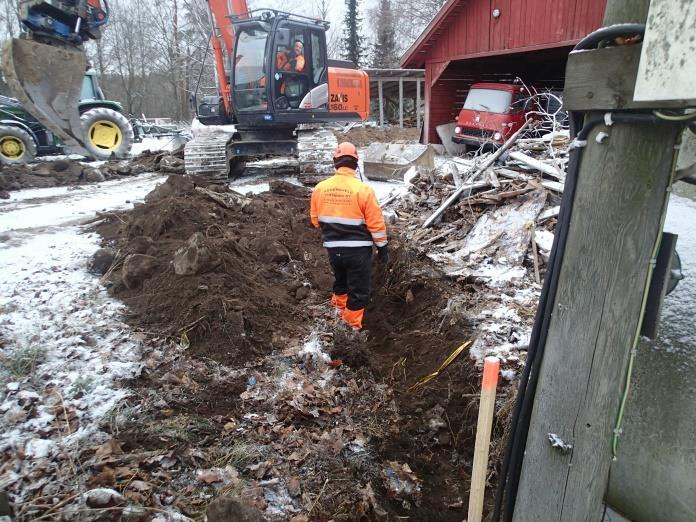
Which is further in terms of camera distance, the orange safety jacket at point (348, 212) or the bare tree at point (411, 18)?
the bare tree at point (411, 18)

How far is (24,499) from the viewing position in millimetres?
2555

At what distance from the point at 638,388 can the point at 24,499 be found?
3236mm

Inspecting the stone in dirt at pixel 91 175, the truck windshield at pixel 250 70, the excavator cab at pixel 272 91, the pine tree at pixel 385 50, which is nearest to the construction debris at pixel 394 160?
the excavator cab at pixel 272 91

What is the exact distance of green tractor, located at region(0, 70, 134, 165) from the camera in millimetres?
12203

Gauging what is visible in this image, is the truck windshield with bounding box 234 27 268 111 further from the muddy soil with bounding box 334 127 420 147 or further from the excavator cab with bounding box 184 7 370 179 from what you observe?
the muddy soil with bounding box 334 127 420 147

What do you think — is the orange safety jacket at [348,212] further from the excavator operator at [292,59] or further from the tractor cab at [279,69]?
the excavator operator at [292,59]

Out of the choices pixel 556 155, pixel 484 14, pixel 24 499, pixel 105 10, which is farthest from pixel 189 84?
pixel 24 499

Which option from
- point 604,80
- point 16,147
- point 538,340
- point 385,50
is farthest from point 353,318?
point 385,50

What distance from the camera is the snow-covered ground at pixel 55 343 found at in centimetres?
317

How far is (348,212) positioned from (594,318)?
3.12 meters

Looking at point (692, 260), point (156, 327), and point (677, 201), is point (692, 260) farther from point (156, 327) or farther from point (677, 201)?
point (156, 327)

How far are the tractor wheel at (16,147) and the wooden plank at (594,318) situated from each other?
47.1 ft

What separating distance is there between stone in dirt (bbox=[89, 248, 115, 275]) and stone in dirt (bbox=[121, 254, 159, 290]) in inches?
23.8

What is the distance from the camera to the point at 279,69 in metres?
10.7
